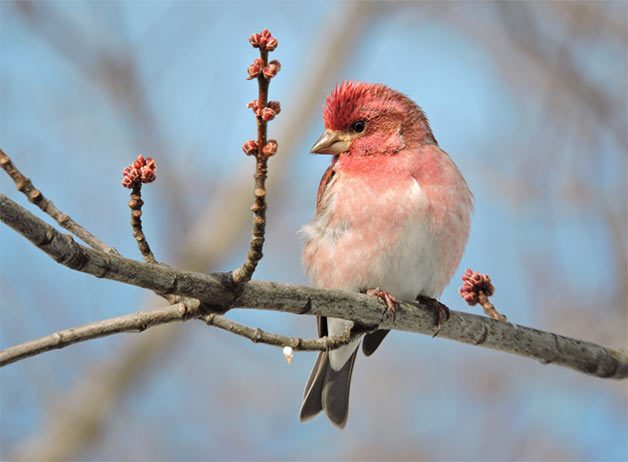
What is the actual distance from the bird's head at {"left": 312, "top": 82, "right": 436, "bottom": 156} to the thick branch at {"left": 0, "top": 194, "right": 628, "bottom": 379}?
121 centimetres

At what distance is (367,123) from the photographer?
568 centimetres

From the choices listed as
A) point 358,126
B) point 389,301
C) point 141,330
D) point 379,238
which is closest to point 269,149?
point 141,330

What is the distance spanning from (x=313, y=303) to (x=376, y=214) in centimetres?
145

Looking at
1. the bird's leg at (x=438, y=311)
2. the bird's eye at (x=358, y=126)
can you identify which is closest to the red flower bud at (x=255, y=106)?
the bird's leg at (x=438, y=311)

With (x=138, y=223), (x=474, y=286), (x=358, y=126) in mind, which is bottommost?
(x=138, y=223)

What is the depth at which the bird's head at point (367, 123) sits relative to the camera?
18.4 feet

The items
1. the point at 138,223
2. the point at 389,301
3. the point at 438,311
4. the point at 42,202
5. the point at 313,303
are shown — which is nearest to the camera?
the point at 42,202

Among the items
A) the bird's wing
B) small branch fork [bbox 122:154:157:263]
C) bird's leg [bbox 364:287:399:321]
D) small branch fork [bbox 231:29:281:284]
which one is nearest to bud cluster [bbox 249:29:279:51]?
small branch fork [bbox 231:29:281:284]

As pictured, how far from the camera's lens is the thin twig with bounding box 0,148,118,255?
2.97 m

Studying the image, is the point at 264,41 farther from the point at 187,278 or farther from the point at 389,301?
the point at 389,301

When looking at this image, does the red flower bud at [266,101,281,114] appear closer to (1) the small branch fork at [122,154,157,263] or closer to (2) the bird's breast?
(1) the small branch fork at [122,154,157,263]

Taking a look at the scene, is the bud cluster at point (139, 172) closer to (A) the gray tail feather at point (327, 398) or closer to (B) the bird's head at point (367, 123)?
(B) the bird's head at point (367, 123)

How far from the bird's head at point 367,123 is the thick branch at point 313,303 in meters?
1.21

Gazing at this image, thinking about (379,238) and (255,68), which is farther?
(379,238)
